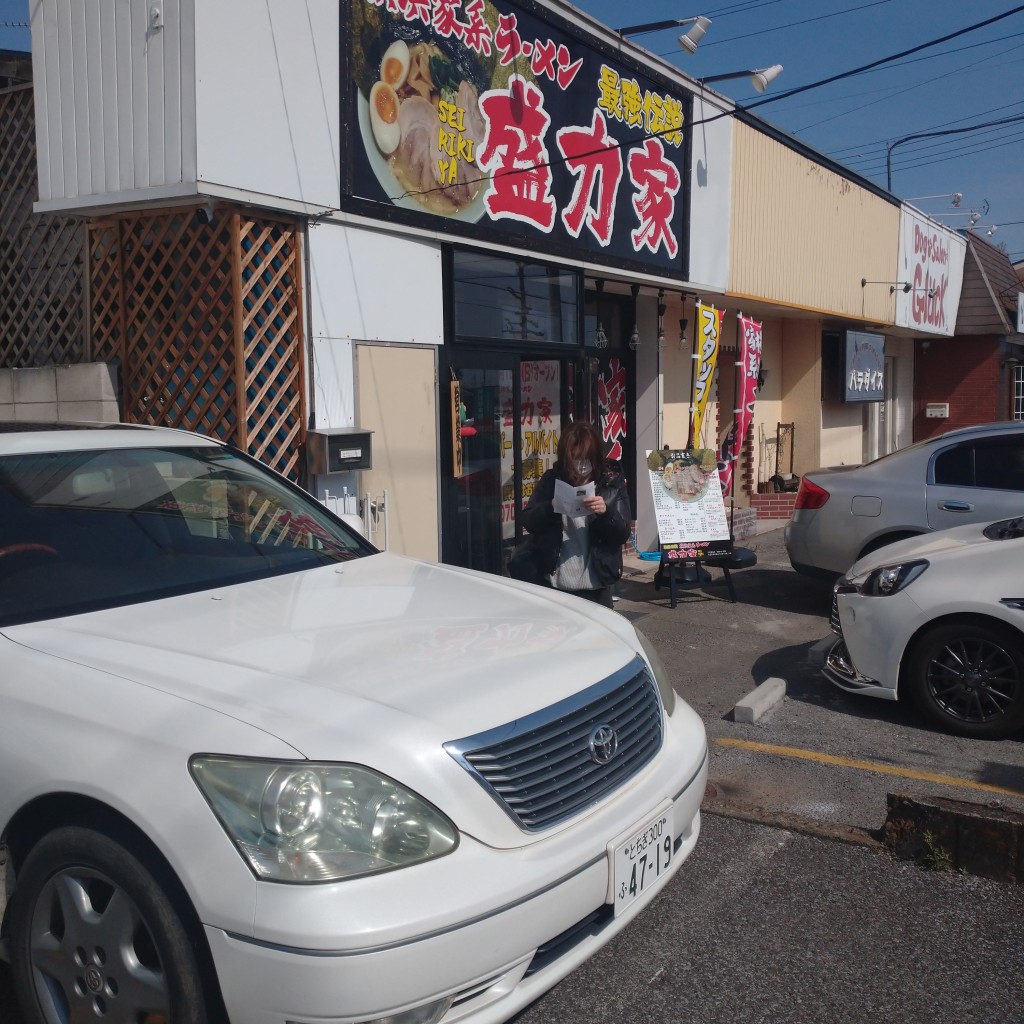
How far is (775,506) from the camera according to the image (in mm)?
14562

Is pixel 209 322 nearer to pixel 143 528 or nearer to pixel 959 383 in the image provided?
pixel 143 528

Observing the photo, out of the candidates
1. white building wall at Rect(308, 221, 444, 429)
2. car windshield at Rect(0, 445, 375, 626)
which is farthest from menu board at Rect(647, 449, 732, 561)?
car windshield at Rect(0, 445, 375, 626)

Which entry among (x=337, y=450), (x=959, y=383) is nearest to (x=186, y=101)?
(x=337, y=450)

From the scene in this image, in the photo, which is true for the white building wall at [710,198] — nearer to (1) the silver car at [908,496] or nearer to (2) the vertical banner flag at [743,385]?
(2) the vertical banner flag at [743,385]

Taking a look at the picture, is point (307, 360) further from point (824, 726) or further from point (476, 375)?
point (824, 726)

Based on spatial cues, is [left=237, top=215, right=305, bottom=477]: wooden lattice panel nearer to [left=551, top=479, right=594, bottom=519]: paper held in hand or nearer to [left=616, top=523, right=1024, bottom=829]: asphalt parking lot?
[left=551, top=479, right=594, bottom=519]: paper held in hand

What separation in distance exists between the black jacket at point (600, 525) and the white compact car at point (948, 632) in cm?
139

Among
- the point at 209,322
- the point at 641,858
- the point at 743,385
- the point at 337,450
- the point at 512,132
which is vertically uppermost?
the point at 512,132

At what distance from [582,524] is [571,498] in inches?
7.7

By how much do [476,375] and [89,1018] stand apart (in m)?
6.12

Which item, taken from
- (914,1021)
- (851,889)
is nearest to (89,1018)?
(914,1021)

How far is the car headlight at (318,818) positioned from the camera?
2.32 meters

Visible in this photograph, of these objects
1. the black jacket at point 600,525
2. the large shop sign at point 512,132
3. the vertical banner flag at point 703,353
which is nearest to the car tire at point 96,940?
the black jacket at point 600,525

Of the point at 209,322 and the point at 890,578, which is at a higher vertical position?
the point at 209,322
